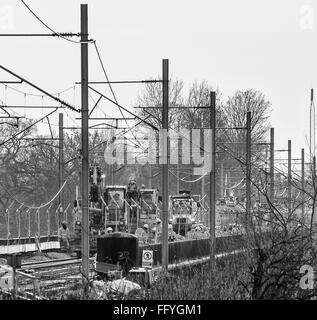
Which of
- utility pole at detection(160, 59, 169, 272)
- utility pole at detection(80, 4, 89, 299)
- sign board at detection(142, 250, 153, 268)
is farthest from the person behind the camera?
utility pole at detection(160, 59, 169, 272)

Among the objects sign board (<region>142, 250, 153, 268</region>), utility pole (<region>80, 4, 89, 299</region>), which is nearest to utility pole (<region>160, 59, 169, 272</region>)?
sign board (<region>142, 250, 153, 268</region>)

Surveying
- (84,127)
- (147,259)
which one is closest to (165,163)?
(147,259)

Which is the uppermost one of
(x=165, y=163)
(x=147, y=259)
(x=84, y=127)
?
(x=84, y=127)

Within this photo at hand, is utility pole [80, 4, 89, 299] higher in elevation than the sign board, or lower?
higher

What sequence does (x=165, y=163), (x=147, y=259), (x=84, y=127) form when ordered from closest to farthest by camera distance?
(x=84, y=127) → (x=147, y=259) → (x=165, y=163)

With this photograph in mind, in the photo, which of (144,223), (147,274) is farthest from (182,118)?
(147,274)

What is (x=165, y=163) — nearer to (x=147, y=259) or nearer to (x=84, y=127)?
(x=147, y=259)

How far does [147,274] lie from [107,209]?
1897 centimetres

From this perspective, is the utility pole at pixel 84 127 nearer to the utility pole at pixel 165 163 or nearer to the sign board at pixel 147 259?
the sign board at pixel 147 259

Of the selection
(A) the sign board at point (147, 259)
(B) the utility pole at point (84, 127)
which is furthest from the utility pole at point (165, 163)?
(B) the utility pole at point (84, 127)

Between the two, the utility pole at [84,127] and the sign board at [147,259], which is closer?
the utility pole at [84,127]

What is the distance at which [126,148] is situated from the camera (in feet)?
168

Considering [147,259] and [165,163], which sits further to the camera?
[165,163]

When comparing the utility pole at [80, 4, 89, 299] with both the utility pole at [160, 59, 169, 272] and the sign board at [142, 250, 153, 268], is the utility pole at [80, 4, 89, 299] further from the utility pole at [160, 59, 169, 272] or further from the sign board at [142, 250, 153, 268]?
the utility pole at [160, 59, 169, 272]
